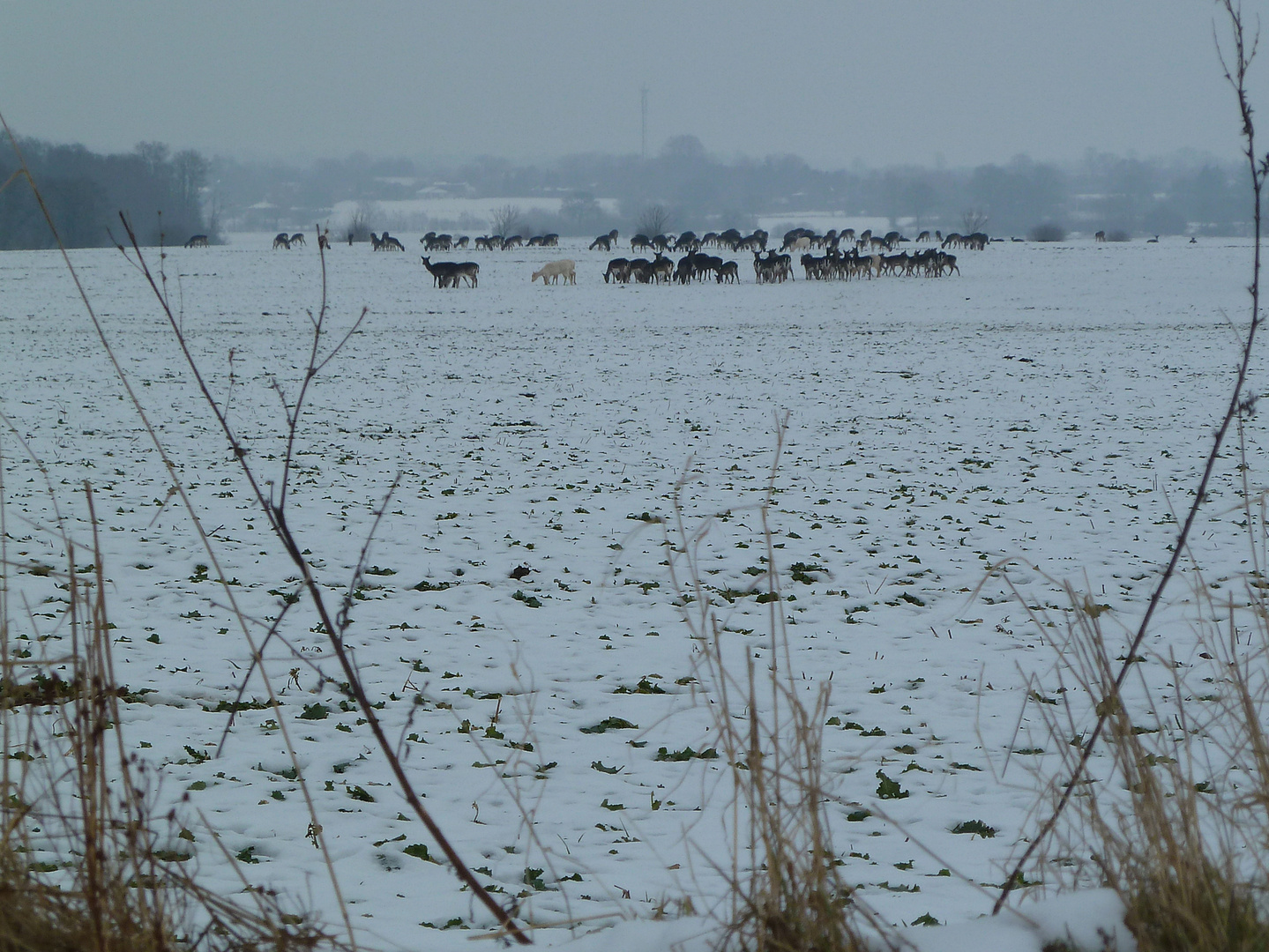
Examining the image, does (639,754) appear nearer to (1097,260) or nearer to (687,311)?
(687,311)

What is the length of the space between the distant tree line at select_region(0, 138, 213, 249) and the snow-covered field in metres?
49.1

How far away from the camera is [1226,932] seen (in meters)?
1.93

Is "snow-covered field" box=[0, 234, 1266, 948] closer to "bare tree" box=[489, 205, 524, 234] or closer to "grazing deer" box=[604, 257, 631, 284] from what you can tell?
"grazing deer" box=[604, 257, 631, 284]

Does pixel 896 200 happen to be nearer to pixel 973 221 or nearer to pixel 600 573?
pixel 973 221

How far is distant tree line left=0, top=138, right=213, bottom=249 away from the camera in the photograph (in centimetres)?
6762

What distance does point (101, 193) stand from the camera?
7406cm

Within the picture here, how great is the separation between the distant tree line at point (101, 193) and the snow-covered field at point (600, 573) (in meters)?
49.1

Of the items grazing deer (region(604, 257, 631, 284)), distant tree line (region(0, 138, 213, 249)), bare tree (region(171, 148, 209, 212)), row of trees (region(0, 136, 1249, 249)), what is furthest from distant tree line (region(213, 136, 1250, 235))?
grazing deer (region(604, 257, 631, 284))

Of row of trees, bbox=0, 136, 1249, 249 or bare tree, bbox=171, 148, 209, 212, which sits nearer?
row of trees, bbox=0, 136, 1249, 249

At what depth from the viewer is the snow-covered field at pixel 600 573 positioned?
3.68 metres

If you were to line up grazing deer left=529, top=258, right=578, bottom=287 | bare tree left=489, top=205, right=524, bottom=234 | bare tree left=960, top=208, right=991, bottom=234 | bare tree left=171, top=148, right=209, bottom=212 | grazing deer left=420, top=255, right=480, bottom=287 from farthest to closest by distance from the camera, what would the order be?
bare tree left=171, top=148, right=209, bottom=212 → bare tree left=489, top=205, right=524, bottom=234 → bare tree left=960, top=208, right=991, bottom=234 → grazing deer left=529, top=258, right=578, bottom=287 → grazing deer left=420, top=255, right=480, bottom=287

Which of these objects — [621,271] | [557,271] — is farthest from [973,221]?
[557,271]

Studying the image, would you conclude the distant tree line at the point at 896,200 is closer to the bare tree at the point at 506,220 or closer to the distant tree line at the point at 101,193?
the bare tree at the point at 506,220

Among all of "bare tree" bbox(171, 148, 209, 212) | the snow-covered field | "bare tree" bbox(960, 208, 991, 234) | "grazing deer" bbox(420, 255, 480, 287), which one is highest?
"bare tree" bbox(171, 148, 209, 212)
